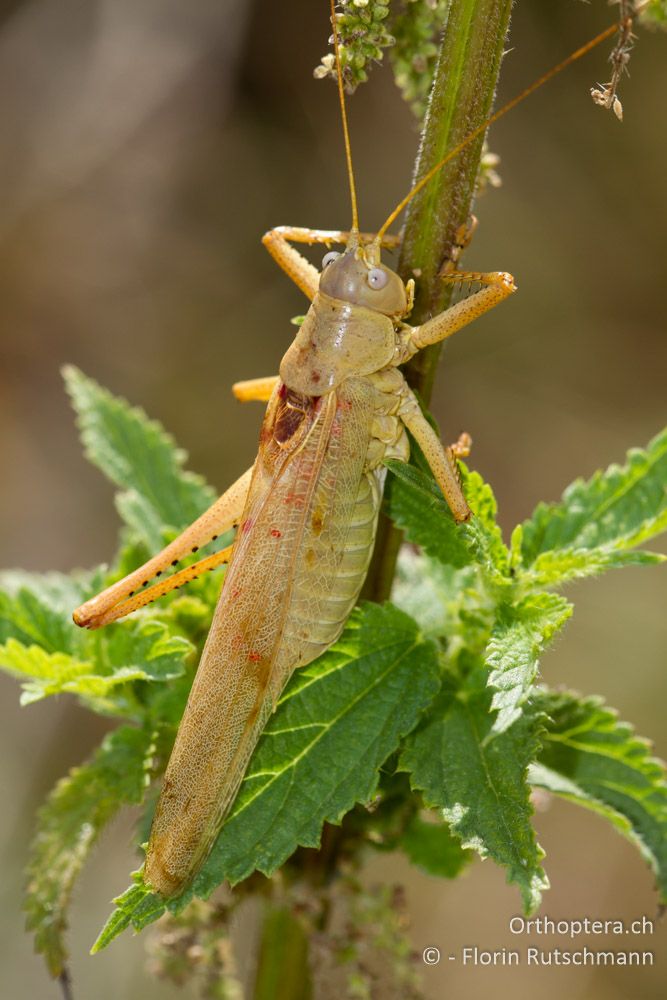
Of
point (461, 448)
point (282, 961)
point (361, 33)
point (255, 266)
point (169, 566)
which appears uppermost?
point (255, 266)

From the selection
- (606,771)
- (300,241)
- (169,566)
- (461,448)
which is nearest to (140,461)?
(169,566)

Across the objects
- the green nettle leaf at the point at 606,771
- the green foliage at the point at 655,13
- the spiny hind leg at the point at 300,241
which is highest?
the spiny hind leg at the point at 300,241

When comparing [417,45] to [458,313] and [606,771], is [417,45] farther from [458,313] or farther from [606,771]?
[606,771]

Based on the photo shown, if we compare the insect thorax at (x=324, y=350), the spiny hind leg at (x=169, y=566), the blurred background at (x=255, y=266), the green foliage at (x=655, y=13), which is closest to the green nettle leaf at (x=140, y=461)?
the spiny hind leg at (x=169, y=566)

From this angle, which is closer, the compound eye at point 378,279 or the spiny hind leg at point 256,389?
the compound eye at point 378,279

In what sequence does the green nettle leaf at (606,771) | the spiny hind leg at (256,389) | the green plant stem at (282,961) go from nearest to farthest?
the green nettle leaf at (606,771) < the green plant stem at (282,961) < the spiny hind leg at (256,389)

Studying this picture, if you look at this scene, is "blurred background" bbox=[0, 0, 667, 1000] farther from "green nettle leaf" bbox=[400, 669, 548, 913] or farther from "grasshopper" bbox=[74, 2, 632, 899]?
"green nettle leaf" bbox=[400, 669, 548, 913]

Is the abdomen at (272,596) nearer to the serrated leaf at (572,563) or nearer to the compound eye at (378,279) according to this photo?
the compound eye at (378,279)
